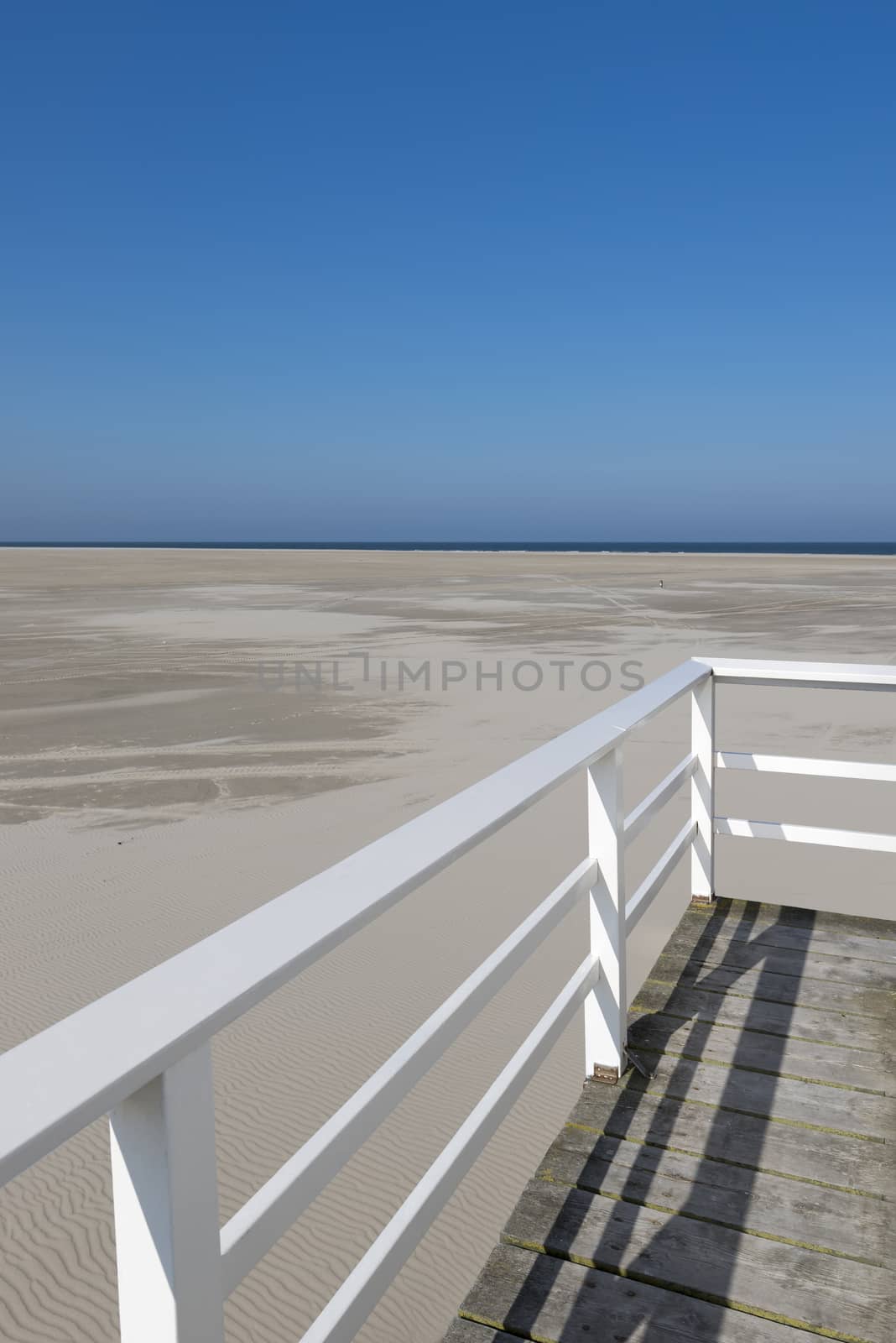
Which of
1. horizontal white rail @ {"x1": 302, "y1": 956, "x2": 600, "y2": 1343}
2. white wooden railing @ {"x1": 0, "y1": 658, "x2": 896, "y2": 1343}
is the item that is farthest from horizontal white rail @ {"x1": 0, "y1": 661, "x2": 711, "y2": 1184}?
horizontal white rail @ {"x1": 302, "y1": 956, "x2": 600, "y2": 1343}

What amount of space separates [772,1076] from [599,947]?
2.26ft

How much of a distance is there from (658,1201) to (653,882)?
4.05 ft

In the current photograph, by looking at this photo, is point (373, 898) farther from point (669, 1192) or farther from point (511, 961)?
point (669, 1192)

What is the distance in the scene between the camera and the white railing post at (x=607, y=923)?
2893 mm

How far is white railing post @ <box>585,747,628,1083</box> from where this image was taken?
114 inches

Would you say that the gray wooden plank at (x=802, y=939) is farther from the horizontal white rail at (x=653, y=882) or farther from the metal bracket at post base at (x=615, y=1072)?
the metal bracket at post base at (x=615, y=1072)

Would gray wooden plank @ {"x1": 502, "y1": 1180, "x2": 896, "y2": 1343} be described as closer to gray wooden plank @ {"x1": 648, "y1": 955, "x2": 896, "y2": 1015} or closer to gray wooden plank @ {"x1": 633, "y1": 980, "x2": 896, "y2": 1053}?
gray wooden plank @ {"x1": 633, "y1": 980, "x2": 896, "y2": 1053}

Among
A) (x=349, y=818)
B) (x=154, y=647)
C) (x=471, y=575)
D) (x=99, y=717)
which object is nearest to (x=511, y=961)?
(x=349, y=818)

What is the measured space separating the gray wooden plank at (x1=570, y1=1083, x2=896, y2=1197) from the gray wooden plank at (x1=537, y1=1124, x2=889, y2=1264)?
0.05 metres

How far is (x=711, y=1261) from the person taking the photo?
91.3 inches

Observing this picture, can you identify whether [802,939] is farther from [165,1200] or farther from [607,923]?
[165,1200]

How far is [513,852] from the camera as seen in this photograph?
6.46 meters

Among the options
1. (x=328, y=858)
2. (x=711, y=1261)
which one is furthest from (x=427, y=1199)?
(x=328, y=858)

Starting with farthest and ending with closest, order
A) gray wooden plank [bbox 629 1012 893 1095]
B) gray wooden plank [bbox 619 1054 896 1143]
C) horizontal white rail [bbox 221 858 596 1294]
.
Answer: gray wooden plank [bbox 629 1012 893 1095]
gray wooden plank [bbox 619 1054 896 1143]
horizontal white rail [bbox 221 858 596 1294]
